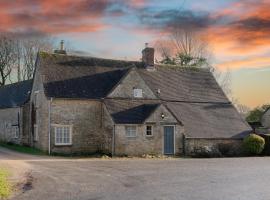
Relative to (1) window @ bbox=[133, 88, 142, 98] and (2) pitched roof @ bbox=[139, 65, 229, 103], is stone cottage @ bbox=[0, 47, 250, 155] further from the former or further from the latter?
(2) pitched roof @ bbox=[139, 65, 229, 103]

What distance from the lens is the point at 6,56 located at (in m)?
76.8

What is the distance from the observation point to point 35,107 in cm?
4325

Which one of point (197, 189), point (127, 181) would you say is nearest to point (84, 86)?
point (127, 181)

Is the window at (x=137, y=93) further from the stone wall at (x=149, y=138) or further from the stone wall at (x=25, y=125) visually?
the stone wall at (x=25, y=125)

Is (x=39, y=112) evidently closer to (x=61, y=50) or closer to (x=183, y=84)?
(x=61, y=50)

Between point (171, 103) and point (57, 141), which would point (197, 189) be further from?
point (171, 103)

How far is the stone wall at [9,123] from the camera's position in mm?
48031

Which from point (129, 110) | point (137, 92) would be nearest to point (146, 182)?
point (129, 110)

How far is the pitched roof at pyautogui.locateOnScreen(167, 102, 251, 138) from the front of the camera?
42.4 metres

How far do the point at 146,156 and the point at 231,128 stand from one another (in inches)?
407

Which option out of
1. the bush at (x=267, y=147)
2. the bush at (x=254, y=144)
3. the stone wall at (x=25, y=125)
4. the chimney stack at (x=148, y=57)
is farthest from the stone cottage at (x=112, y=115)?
the bush at (x=267, y=147)

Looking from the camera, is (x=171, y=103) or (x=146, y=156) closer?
(x=146, y=156)

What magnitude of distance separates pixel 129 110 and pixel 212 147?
779cm

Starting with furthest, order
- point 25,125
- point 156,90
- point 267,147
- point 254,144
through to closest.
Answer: point 25,125 < point 156,90 < point 267,147 < point 254,144
